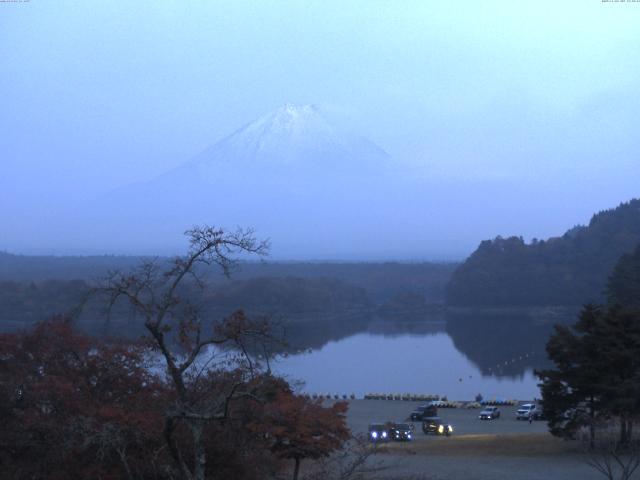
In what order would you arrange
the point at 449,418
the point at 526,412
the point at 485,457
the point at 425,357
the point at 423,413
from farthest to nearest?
the point at 425,357 → the point at 449,418 → the point at 526,412 → the point at 423,413 → the point at 485,457

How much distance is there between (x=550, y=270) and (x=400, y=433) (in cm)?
5227

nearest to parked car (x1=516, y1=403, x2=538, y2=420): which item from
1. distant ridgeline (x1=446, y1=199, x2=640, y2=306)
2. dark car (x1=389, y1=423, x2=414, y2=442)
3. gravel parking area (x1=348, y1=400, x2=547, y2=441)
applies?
gravel parking area (x1=348, y1=400, x2=547, y2=441)

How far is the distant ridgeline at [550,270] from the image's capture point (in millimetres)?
60656

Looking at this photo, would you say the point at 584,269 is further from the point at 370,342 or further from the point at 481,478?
the point at 481,478

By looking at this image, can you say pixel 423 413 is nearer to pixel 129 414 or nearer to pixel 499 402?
pixel 499 402

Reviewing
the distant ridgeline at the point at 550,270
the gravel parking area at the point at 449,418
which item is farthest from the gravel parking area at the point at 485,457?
the distant ridgeline at the point at 550,270

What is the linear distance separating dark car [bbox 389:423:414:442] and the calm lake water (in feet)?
16.6

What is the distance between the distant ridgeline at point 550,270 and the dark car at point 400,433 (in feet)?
157

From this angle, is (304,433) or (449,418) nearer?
(304,433)

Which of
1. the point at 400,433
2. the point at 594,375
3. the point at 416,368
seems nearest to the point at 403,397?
the point at 416,368

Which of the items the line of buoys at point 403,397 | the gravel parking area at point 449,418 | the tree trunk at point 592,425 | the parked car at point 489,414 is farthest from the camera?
the line of buoys at point 403,397

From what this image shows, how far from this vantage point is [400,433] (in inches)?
517

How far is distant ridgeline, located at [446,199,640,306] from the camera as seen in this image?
2388 inches

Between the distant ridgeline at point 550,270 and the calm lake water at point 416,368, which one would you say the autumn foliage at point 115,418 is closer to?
the calm lake water at point 416,368
